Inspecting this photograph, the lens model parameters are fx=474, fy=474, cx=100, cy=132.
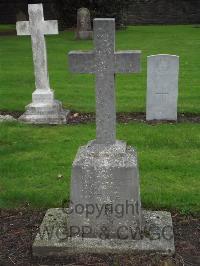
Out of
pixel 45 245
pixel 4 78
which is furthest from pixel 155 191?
pixel 4 78

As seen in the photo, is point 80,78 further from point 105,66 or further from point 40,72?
point 105,66

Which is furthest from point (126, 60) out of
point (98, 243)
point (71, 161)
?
point (71, 161)

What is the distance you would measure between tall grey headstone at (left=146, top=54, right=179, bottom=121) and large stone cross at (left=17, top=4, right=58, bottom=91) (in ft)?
6.40

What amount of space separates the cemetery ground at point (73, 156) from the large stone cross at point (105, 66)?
44.9 inches

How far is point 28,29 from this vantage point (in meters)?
8.76

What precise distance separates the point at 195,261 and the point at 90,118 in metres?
5.16

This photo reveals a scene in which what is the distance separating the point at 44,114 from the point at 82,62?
15.3 ft

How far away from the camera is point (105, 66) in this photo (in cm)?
403

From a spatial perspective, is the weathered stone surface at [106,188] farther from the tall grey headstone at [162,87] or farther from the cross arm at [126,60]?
the tall grey headstone at [162,87]

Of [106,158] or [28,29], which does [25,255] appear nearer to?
[106,158]

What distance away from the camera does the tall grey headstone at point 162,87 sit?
834 cm

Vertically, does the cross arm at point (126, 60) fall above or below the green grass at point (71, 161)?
above

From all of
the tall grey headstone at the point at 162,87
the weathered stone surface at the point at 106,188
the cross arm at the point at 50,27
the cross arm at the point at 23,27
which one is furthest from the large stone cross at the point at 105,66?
the cross arm at the point at 23,27

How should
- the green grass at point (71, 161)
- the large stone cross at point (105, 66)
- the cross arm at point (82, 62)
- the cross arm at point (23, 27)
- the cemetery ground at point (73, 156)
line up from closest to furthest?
the large stone cross at point (105, 66)
the cross arm at point (82, 62)
the cemetery ground at point (73, 156)
the green grass at point (71, 161)
the cross arm at point (23, 27)
